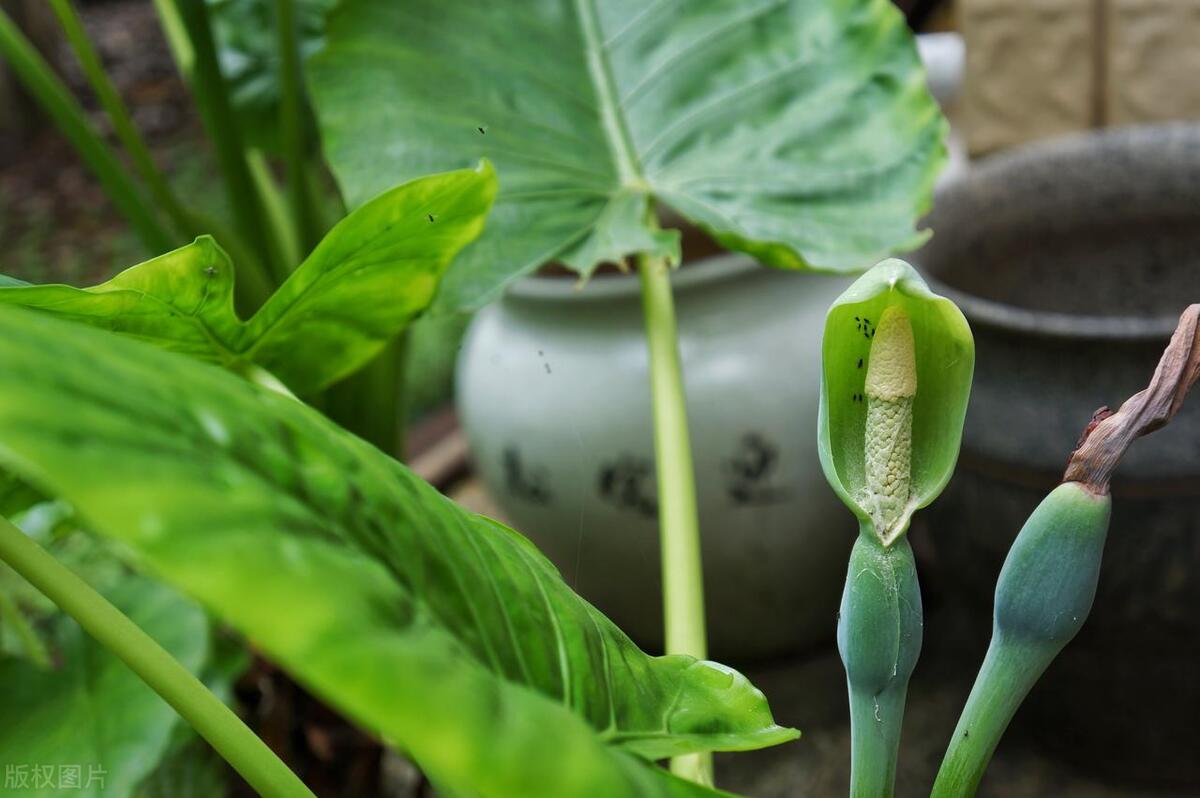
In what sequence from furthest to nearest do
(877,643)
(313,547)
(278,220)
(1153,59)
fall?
1. (1153,59)
2. (278,220)
3. (877,643)
4. (313,547)

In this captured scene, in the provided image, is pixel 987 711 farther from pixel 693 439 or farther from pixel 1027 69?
pixel 1027 69

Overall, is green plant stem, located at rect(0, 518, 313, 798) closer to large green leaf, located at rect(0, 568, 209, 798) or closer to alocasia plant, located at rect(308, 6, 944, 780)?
large green leaf, located at rect(0, 568, 209, 798)

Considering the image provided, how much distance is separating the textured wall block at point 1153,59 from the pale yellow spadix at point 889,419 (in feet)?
3.79

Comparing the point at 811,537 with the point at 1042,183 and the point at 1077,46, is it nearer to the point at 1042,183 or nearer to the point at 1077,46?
the point at 1042,183

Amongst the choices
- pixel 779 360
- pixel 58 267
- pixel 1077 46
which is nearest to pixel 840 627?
pixel 779 360

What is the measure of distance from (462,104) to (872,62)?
251 mm

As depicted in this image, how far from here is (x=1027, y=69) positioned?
4.50ft

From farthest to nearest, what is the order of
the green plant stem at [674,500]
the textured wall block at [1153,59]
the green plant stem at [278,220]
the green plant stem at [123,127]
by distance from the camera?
the textured wall block at [1153,59]
the green plant stem at [278,220]
the green plant stem at [123,127]
the green plant stem at [674,500]

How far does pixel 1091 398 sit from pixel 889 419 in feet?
1.37

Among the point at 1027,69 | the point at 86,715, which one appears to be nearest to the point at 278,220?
the point at 86,715

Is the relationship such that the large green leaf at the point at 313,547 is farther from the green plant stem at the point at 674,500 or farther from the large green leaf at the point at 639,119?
the large green leaf at the point at 639,119

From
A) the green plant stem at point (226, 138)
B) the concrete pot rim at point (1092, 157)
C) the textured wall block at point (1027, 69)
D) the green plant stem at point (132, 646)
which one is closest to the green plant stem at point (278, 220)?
the green plant stem at point (226, 138)

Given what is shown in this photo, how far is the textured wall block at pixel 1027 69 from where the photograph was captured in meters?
1.33

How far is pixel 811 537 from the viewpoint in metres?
0.91
